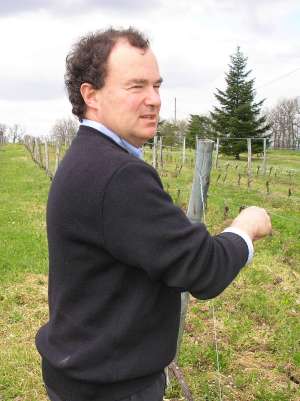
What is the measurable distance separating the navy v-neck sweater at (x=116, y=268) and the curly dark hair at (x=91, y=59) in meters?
0.15

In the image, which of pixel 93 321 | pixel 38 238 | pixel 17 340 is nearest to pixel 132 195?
pixel 93 321

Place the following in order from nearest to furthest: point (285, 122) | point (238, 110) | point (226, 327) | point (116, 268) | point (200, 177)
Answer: point (116, 268), point (200, 177), point (226, 327), point (238, 110), point (285, 122)

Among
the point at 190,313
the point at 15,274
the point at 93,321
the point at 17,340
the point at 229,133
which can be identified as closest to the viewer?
the point at 93,321

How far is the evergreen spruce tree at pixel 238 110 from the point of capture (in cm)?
3925

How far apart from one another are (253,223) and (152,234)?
43 centimetres

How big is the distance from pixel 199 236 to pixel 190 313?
407 cm

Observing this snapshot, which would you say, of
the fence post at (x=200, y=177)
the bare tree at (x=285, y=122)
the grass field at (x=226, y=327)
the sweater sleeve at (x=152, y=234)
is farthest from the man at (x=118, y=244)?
the bare tree at (x=285, y=122)

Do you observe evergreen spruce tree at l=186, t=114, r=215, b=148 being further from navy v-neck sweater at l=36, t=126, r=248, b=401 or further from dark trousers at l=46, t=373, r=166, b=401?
navy v-neck sweater at l=36, t=126, r=248, b=401

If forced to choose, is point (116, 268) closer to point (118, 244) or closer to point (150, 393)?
point (118, 244)

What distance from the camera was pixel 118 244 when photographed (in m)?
1.43

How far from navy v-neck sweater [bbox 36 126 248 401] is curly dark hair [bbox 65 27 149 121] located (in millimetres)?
Result: 151

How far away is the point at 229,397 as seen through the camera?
3727 mm

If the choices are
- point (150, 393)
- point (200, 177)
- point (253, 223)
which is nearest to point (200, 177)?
point (200, 177)

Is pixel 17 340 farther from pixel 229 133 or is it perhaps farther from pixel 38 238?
pixel 229 133
